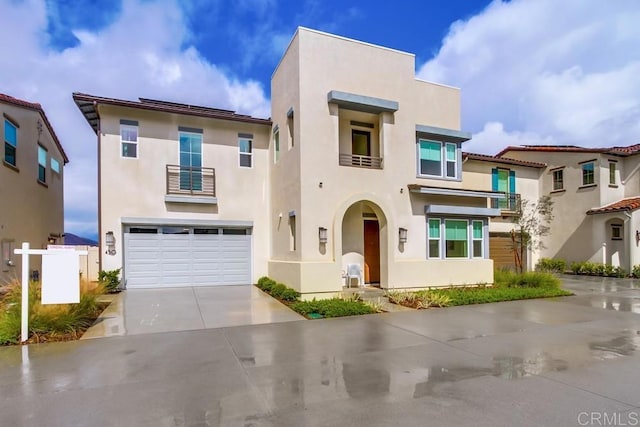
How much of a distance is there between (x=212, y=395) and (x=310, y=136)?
28.9 feet

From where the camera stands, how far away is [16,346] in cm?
673

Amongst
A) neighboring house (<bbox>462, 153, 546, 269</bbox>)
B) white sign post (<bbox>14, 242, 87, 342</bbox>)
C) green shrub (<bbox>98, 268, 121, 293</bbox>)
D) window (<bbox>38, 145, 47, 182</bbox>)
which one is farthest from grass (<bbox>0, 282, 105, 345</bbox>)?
neighboring house (<bbox>462, 153, 546, 269</bbox>)

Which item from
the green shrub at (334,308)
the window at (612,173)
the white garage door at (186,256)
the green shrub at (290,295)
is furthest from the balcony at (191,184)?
the window at (612,173)

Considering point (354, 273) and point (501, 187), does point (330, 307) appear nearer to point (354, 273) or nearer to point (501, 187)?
point (354, 273)

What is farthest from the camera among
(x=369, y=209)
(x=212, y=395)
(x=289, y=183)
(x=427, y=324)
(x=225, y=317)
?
(x=369, y=209)

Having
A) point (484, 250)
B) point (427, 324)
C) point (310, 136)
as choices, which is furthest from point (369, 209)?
point (427, 324)

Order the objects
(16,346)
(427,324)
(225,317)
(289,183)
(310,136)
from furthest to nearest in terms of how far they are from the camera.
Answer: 1. (289,183)
2. (310,136)
3. (225,317)
4. (427,324)
5. (16,346)

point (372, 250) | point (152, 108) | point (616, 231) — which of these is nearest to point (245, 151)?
point (152, 108)

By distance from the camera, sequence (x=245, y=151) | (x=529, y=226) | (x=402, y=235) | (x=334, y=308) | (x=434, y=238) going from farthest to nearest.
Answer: (x=529, y=226) → (x=245, y=151) → (x=434, y=238) → (x=402, y=235) → (x=334, y=308)

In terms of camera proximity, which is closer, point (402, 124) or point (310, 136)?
point (310, 136)

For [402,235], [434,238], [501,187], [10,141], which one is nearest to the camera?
[402,235]

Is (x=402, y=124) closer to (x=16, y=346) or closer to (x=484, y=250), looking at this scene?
(x=484, y=250)

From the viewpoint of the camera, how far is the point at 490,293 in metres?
11.9

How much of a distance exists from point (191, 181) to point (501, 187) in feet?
49.8
